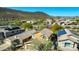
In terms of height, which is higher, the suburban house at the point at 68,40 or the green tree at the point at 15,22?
the green tree at the point at 15,22

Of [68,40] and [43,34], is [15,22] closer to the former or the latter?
[43,34]

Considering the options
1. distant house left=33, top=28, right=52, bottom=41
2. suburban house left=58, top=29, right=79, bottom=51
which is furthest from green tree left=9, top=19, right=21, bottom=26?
suburban house left=58, top=29, right=79, bottom=51

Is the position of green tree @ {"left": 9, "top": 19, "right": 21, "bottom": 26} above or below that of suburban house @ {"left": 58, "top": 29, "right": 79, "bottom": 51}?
above

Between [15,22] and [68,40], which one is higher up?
[15,22]

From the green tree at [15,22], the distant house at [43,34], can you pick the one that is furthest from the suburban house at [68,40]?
the green tree at [15,22]

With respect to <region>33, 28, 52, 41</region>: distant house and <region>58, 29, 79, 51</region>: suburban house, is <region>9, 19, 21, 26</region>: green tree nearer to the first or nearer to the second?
<region>33, 28, 52, 41</region>: distant house

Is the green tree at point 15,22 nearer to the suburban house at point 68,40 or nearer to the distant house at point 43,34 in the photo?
the distant house at point 43,34

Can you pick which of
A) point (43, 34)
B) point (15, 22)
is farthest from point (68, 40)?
point (15, 22)

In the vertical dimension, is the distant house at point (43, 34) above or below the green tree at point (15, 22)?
below
